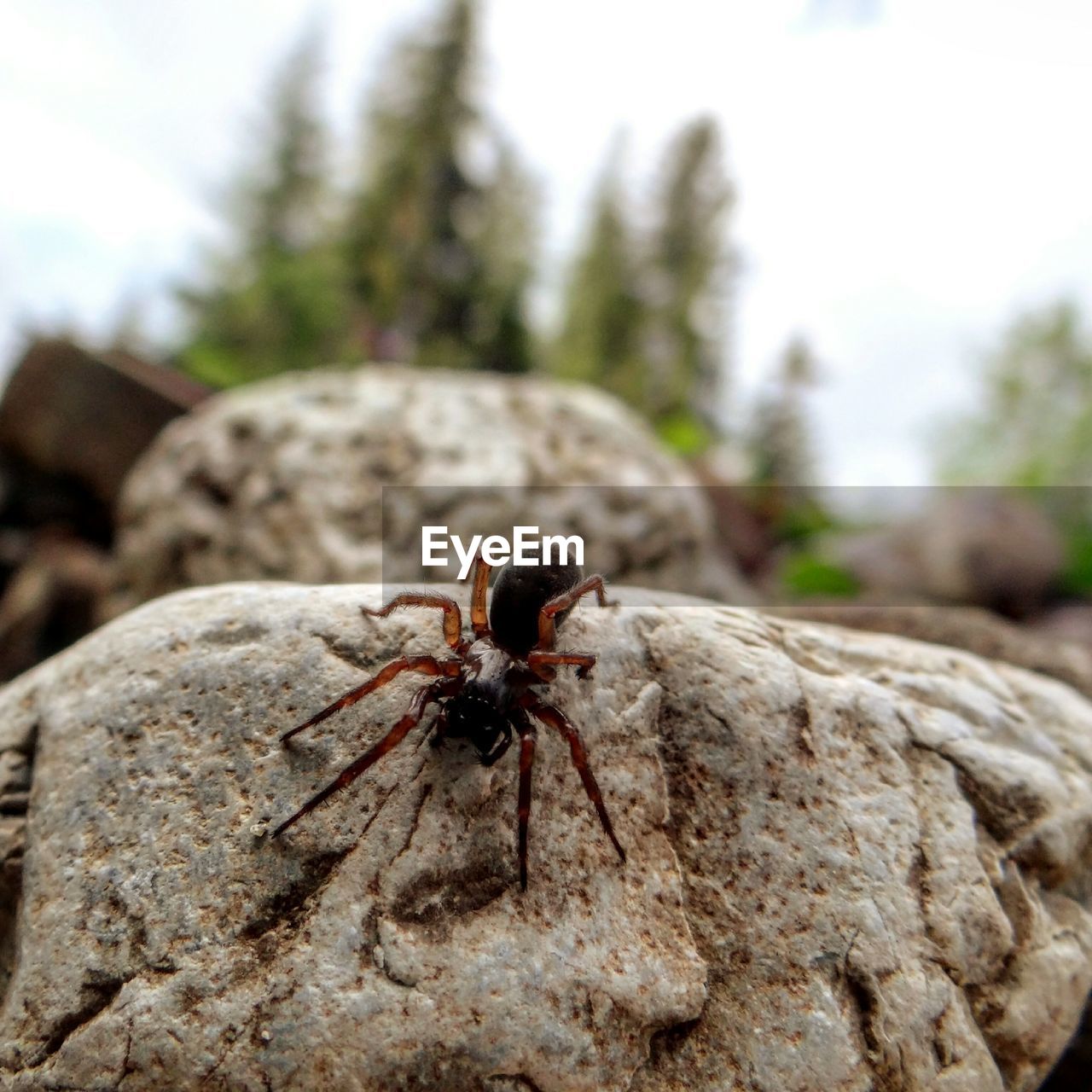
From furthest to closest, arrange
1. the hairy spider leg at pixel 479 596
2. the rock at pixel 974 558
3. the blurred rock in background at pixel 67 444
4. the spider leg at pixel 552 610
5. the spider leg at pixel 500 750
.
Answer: the rock at pixel 974 558 → the blurred rock in background at pixel 67 444 → the hairy spider leg at pixel 479 596 → the spider leg at pixel 552 610 → the spider leg at pixel 500 750

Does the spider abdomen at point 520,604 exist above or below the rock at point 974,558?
above

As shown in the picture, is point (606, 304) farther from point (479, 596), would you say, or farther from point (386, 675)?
point (386, 675)

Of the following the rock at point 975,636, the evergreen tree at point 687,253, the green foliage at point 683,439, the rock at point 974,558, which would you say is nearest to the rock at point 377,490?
the rock at point 975,636

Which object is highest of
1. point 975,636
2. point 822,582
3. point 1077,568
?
point 975,636

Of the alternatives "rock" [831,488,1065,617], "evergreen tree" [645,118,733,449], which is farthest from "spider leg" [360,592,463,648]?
"evergreen tree" [645,118,733,449]

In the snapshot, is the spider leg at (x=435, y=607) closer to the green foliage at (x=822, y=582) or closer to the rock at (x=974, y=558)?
the green foliage at (x=822, y=582)

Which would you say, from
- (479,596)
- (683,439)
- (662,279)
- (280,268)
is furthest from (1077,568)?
(280,268)
